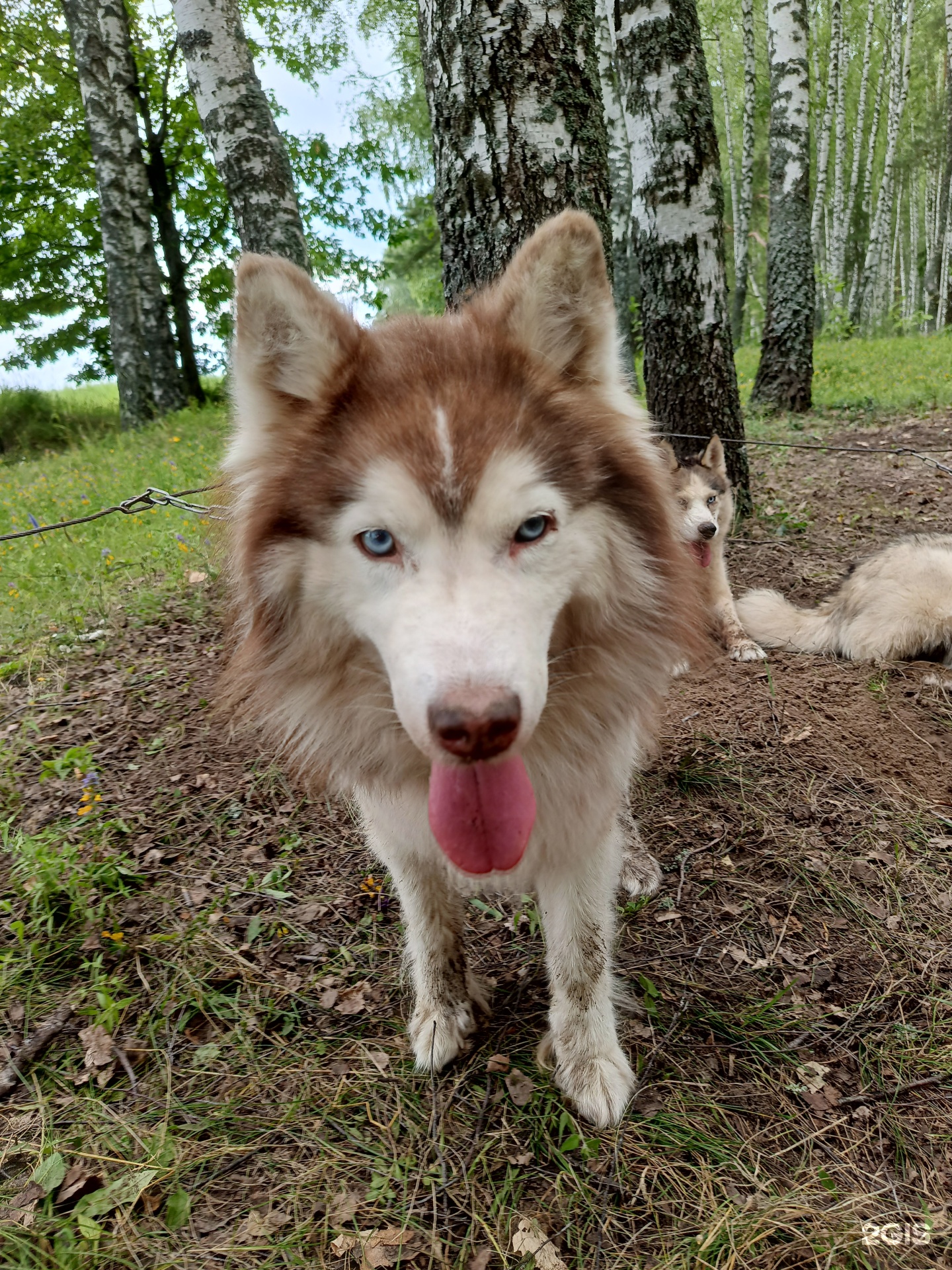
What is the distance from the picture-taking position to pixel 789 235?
9.33m

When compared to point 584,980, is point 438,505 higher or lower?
higher

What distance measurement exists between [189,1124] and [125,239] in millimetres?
12303

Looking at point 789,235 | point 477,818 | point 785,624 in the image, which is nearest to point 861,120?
point 789,235

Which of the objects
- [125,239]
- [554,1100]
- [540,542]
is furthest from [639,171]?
[125,239]

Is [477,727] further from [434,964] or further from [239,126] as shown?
[239,126]

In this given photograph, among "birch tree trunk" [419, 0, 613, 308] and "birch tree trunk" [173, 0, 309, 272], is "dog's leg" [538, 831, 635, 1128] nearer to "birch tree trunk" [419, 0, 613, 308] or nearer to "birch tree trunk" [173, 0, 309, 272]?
"birch tree trunk" [419, 0, 613, 308]

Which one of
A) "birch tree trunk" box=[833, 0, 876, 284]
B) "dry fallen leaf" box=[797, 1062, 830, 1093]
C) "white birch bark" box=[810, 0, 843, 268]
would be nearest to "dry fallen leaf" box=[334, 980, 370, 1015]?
"dry fallen leaf" box=[797, 1062, 830, 1093]

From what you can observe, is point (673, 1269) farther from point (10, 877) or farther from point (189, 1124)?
point (10, 877)

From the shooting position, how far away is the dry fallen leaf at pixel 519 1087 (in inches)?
80.4

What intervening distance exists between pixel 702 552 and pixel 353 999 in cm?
311

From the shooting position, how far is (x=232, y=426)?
2.03 metres

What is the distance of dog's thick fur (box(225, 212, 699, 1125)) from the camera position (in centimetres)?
145

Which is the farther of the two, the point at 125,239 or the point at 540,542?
the point at 125,239

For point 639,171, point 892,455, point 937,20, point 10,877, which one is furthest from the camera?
point 937,20
